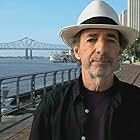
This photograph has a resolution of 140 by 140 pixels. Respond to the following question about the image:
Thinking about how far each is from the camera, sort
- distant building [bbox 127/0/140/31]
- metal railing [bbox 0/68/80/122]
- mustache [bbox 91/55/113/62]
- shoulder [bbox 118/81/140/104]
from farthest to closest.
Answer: distant building [bbox 127/0/140/31]
metal railing [bbox 0/68/80/122]
shoulder [bbox 118/81/140/104]
mustache [bbox 91/55/113/62]

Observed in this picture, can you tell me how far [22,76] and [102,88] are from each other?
26.8ft

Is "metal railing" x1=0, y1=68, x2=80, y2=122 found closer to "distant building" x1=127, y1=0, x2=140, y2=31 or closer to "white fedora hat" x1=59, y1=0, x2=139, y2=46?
"white fedora hat" x1=59, y1=0, x2=139, y2=46

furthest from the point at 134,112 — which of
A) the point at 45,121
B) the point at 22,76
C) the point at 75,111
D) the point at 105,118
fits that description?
the point at 22,76

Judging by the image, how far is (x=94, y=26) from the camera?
224 cm

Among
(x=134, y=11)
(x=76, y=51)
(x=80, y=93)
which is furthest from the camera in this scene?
(x=134, y=11)

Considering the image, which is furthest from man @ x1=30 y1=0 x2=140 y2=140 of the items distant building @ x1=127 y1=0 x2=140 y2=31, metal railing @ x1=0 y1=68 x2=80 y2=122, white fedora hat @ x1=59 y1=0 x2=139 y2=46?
distant building @ x1=127 y1=0 x2=140 y2=31

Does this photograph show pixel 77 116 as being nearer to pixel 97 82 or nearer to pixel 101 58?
pixel 97 82

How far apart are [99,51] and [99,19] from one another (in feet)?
0.54

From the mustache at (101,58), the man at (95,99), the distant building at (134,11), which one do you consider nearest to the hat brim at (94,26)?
the man at (95,99)

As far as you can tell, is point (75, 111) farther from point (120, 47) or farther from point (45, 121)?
point (120, 47)

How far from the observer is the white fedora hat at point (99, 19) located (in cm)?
224

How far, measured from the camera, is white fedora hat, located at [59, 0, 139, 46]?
7.36 feet

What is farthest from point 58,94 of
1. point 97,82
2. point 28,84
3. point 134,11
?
point 134,11

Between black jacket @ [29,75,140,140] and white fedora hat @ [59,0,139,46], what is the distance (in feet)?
0.92
